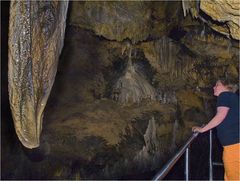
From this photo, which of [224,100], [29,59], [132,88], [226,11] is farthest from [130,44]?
[29,59]

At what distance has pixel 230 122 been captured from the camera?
7.66 ft

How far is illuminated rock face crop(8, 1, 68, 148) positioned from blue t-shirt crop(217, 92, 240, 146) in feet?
4.19

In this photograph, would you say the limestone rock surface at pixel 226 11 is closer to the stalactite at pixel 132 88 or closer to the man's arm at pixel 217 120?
the man's arm at pixel 217 120

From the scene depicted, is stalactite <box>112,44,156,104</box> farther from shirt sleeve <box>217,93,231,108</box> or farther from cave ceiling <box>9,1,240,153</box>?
shirt sleeve <box>217,93,231,108</box>

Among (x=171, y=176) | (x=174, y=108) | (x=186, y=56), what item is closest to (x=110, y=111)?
(x=174, y=108)

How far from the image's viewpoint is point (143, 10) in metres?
4.02

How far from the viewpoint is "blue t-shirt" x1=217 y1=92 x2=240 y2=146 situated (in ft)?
7.63

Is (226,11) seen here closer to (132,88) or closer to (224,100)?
(224,100)

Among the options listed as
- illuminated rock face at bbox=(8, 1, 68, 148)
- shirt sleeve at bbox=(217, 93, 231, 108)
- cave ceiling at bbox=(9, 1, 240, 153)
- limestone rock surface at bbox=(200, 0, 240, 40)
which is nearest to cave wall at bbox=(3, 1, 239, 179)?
cave ceiling at bbox=(9, 1, 240, 153)

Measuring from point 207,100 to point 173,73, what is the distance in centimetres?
96

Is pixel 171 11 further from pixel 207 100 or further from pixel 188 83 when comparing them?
pixel 207 100

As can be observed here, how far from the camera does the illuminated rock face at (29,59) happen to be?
1.64 meters

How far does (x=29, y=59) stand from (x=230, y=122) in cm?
142

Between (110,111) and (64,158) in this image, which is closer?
(110,111)
